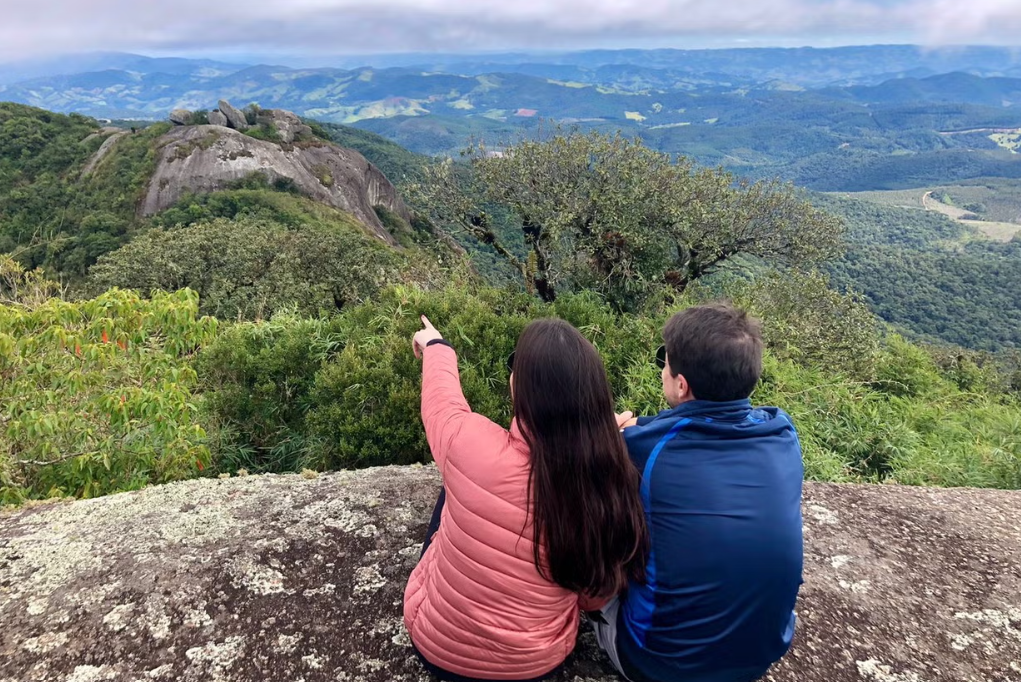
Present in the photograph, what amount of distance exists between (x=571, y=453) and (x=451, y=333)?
191 inches

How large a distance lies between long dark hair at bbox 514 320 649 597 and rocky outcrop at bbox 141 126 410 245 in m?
45.3

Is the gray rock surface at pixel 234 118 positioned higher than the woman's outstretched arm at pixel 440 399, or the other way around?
the gray rock surface at pixel 234 118

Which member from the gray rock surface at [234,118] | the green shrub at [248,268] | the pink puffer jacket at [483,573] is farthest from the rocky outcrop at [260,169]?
the pink puffer jacket at [483,573]

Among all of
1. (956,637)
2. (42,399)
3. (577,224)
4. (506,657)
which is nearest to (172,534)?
(42,399)

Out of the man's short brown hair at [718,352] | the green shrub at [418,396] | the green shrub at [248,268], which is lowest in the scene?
the green shrub at [248,268]

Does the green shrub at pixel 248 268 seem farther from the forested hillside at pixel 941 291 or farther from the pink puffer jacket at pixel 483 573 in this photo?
the forested hillside at pixel 941 291

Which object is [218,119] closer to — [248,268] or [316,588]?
[248,268]

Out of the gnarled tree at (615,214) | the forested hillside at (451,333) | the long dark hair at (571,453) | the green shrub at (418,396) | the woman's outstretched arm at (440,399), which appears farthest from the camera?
the gnarled tree at (615,214)

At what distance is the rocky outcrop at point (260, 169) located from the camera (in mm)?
48719

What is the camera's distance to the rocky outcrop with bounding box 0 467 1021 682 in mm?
3264

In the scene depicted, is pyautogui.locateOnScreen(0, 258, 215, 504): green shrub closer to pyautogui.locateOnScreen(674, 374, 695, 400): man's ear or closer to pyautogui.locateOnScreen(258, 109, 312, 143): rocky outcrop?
pyautogui.locateOnScreen(674, 374, 695, 400): man's ear

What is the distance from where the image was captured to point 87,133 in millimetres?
66688

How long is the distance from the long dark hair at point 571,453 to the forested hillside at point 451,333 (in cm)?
381

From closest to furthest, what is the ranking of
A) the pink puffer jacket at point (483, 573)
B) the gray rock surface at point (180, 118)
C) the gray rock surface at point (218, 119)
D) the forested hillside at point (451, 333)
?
the pink puffer jacket at point (483, 573) < the forested hillside at point (451, 333) < the gray rock surface at point (218, 119) < the gray rock surface at point (180, 118)
